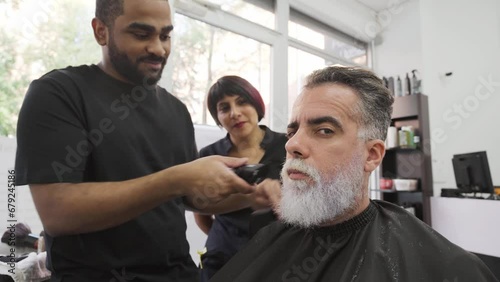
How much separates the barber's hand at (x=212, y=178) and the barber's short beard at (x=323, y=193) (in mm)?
235

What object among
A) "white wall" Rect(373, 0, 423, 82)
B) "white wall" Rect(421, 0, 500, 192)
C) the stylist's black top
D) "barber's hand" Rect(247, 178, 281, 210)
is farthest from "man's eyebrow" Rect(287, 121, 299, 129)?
"white wall" Rect(421, 0, 500, 192)

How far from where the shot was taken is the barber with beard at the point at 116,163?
0.94 meters

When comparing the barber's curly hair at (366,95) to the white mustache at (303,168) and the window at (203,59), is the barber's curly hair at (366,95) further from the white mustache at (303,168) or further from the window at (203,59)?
the window at (203,59)

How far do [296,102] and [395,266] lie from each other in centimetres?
68

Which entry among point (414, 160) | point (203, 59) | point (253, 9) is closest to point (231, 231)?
point (203, 59)

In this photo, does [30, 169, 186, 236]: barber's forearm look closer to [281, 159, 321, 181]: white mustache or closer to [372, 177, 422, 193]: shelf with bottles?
[281, 159, 321, 181]: white mustache

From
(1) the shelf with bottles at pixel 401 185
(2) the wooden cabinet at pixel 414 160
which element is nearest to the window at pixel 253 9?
(2) the wooden cabinet at pixel 414 160

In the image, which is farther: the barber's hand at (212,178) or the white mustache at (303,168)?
the white mustache at (303,168)

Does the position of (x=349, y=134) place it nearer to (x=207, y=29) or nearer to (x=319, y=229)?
(x=319, y=229)

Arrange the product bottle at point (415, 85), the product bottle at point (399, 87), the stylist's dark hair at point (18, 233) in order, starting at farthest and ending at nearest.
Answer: the product bottle at point (399, 87) → the product bottle at point (415, 85) → the stylist's dark hair at point (18, 233)

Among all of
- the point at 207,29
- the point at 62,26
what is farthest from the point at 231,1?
the point at 62,26

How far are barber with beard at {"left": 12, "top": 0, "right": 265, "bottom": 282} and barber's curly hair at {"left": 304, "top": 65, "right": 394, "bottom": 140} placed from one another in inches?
19.2

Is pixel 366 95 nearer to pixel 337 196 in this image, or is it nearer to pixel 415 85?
pixel 337 196

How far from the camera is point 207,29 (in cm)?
338
